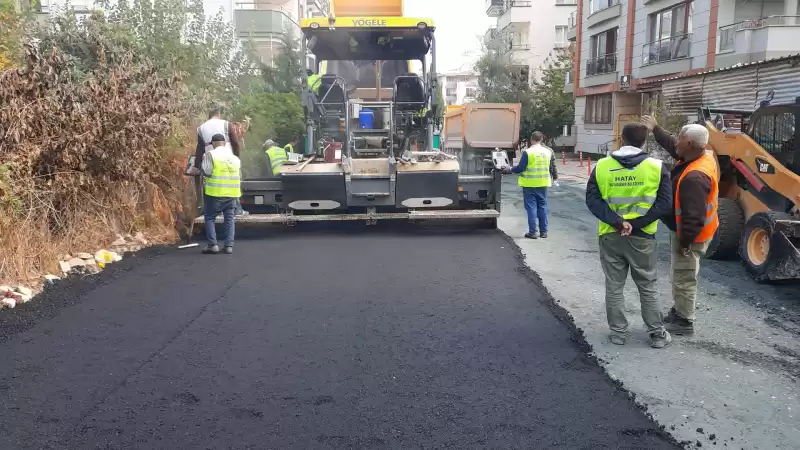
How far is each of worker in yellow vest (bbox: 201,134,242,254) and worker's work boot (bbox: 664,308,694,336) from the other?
520cm

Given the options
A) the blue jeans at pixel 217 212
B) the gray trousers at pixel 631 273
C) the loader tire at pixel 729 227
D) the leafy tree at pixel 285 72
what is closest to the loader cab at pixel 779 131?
the loader tire at pixel 729 227

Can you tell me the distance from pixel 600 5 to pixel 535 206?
24.4 m

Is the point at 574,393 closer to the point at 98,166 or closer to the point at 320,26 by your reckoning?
the point at 98,166

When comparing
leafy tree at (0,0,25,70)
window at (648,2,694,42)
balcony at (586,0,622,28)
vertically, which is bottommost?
leafy tree at (0,0,25,70)

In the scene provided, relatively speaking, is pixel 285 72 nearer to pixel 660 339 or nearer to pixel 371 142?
pixel 371 142

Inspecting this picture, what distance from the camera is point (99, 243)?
818cm

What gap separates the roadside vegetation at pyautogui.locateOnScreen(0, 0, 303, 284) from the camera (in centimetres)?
686

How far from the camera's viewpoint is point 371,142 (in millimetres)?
10883

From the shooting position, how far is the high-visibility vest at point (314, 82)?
35.8ft

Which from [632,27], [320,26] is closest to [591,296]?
[320,26]

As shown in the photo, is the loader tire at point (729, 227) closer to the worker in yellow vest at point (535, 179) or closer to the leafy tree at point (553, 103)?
the worker in yellow vest at point (535, 179)

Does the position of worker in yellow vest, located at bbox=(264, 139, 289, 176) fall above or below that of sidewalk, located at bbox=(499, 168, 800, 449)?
above

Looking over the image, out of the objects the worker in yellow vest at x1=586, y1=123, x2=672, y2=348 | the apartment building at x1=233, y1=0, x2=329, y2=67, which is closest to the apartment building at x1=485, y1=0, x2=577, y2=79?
the apartment building at x1=233, y1=0, x2=329, y2=67

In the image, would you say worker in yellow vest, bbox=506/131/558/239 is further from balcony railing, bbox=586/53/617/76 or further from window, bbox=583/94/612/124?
balcony railing, bbox=586/53/617/76
